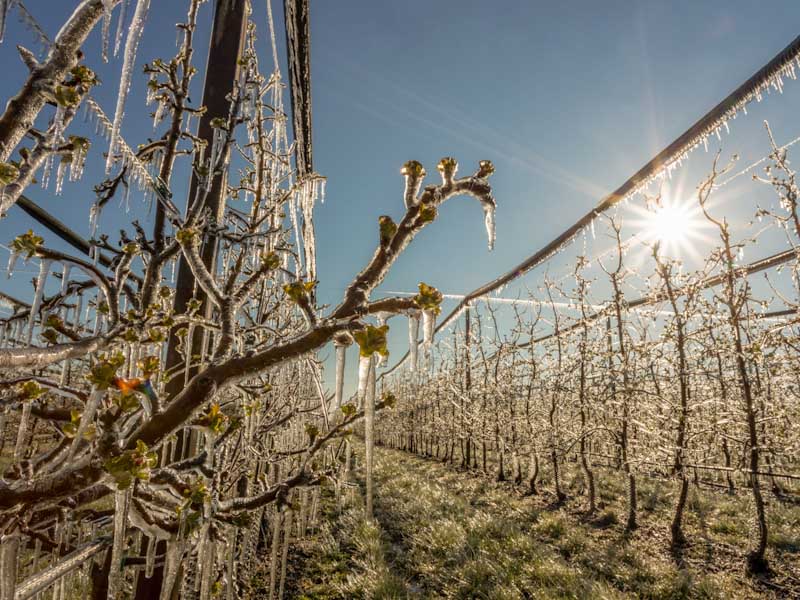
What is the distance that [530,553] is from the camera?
22.5 ft

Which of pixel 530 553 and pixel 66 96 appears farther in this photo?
pixel 530 553

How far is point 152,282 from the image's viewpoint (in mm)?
1974

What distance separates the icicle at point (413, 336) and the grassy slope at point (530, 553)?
5.55 metres

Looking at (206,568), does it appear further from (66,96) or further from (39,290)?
(66,96)

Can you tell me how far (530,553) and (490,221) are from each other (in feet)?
24.9

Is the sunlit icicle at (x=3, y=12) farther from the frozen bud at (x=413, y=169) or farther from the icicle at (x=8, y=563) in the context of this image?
the icicle at (x=8, y=563)

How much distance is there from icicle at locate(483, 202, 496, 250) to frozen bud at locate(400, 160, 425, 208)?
196 mm

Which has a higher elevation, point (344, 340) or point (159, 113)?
point (159, 113)

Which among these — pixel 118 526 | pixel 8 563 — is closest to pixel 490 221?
pixel 118 526

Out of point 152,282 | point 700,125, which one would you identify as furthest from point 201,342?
point 700,125

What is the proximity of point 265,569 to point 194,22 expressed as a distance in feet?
23.1

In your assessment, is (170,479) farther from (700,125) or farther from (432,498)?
(432,498)

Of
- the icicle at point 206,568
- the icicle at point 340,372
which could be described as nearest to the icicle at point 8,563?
the icicle at point 206,568

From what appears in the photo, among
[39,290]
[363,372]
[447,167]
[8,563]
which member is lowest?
[8,563]
